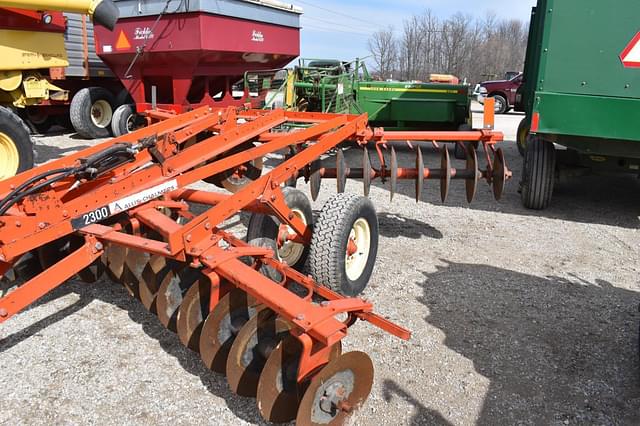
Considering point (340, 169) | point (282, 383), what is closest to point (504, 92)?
point (340, 169)

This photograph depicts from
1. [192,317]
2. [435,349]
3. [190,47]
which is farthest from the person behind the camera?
[190,47]

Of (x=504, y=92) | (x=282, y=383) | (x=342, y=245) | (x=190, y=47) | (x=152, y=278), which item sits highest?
(x=190, y=47)

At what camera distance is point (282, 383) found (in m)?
2.23

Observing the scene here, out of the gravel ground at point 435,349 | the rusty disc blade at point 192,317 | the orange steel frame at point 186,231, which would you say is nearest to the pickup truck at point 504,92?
the gravel ground at point 435,349

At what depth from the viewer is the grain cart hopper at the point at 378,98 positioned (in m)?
8.82

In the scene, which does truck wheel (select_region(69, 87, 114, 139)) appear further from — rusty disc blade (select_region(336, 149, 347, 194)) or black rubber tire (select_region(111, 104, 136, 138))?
rusty disc blade (select_region(336, 149, 347, 194))

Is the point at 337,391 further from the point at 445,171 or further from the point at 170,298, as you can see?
the point at 445,171

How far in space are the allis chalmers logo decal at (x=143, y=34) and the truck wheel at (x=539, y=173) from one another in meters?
6.36

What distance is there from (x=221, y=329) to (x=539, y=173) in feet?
14.5

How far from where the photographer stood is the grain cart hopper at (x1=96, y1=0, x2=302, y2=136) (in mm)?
8414

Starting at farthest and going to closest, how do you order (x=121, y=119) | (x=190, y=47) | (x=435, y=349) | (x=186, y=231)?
1. (x=121, y=119)
2. (x=190, y=47)
3. (x=435, y=349)
4. (x=186, y=231)

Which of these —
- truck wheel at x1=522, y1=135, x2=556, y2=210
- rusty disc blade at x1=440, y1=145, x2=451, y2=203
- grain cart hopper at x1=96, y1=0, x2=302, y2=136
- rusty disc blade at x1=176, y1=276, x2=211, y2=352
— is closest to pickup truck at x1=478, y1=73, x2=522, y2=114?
grain cart hopper at x1=96, y1=0, x2=302, y2=136

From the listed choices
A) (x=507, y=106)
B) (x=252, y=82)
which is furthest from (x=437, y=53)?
Answer: (x=252, y=82)

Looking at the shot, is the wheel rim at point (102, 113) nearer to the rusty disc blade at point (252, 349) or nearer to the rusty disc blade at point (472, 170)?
the rusty disc blade at point (472, 170)
